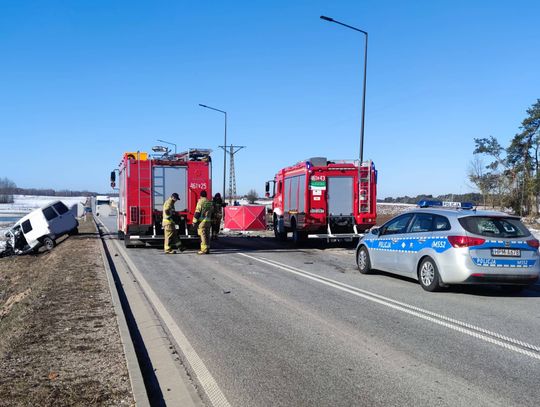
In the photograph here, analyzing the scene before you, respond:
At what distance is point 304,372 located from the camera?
4996mm

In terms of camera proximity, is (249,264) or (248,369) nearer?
(248,369)

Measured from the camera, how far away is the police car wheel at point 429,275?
923 centimetres

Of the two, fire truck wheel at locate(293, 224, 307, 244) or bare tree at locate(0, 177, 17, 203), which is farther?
bare tree at locate(0, 177, 17, 203)

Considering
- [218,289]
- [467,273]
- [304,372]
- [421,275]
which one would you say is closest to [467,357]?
[304,372]

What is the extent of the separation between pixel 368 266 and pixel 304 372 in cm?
687

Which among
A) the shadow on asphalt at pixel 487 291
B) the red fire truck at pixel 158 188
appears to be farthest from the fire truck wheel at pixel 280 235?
the shadow on asphalt at pixel 487 291

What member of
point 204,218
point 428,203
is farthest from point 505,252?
point 204,218

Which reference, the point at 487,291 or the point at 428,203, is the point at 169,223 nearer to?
the point at 428,203

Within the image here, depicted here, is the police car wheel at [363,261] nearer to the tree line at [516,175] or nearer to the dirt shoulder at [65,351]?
the dirt shoulder at [65,351]

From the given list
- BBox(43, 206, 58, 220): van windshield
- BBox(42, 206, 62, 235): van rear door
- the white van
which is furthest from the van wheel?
BBox(43, 206, 58, 220): van windshield

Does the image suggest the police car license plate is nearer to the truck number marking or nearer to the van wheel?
the truck number marking

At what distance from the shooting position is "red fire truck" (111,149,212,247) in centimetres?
1706

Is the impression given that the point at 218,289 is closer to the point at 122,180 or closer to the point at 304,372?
the point at 304,372

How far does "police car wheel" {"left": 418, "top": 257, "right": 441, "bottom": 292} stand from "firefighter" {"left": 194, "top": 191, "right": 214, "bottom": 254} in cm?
794
